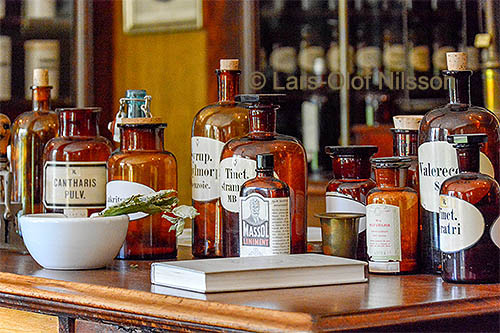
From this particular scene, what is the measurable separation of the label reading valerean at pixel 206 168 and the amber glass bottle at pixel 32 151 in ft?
1.09

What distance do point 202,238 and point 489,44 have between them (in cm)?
217

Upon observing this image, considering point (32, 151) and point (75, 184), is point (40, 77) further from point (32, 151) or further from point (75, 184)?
point (75, 184)

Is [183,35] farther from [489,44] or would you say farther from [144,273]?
[144,273]

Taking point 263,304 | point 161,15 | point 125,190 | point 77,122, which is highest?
point 161,15

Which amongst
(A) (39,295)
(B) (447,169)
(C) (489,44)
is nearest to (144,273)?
(A) (39,295)

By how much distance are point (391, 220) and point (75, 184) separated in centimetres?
56

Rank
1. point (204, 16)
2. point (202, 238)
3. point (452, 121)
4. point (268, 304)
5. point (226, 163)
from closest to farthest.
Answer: point (268, 304) < point (452, 121) < point (226, 163) < point (202, 238) < point (204, 16)

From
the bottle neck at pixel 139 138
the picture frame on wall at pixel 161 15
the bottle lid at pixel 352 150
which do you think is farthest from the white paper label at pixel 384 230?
the picture frame on wall at pixel 161 15

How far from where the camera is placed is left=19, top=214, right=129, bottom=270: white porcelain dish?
1.19 m


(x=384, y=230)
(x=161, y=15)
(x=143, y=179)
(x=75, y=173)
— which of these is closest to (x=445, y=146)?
(x=384, y=230)

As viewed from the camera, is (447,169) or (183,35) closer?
(447,169)

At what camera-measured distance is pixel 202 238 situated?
1347mm

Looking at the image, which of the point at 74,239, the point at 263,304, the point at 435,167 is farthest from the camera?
the point at 74,239

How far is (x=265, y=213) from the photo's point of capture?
111cm
